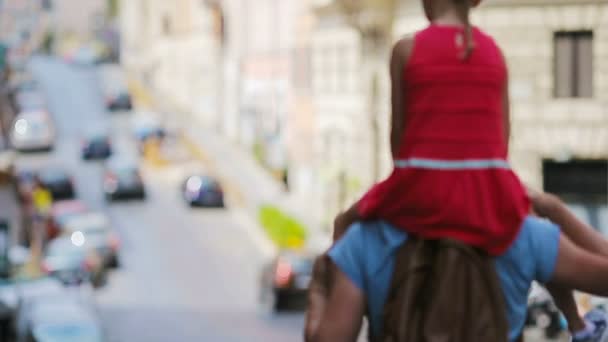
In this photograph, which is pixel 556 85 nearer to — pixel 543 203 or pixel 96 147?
pixel 543 203

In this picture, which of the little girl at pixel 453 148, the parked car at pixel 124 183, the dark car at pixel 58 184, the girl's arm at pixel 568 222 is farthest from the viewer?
the parked car at pixel 124 183

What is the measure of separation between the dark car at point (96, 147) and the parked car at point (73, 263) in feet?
86.4

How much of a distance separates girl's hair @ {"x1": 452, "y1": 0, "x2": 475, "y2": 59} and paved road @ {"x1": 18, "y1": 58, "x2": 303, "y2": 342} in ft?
78.4

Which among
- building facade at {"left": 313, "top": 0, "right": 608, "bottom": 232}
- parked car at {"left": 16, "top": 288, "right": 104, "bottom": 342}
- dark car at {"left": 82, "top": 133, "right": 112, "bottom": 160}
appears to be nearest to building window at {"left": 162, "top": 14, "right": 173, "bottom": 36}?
dark car at {"left": 82, "top": 133, "right": 112, "bottom": 160}

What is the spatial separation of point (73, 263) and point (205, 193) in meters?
19.2

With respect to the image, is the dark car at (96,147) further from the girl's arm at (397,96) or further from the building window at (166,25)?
the girl's arm at (397,96)

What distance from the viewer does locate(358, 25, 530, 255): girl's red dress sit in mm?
3236

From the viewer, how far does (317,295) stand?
131 inches

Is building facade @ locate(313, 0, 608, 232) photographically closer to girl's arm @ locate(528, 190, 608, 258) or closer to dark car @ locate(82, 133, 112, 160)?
Answer: girl's arm @ locate(528, 190, 608, 258)

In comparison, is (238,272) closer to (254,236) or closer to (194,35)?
(254,236)

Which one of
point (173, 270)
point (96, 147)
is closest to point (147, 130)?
point (96, 147)

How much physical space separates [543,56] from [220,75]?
47056 mm

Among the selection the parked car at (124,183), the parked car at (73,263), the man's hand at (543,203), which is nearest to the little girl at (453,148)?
the man's hand at (543,203)

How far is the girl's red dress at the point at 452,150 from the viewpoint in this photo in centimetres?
324
